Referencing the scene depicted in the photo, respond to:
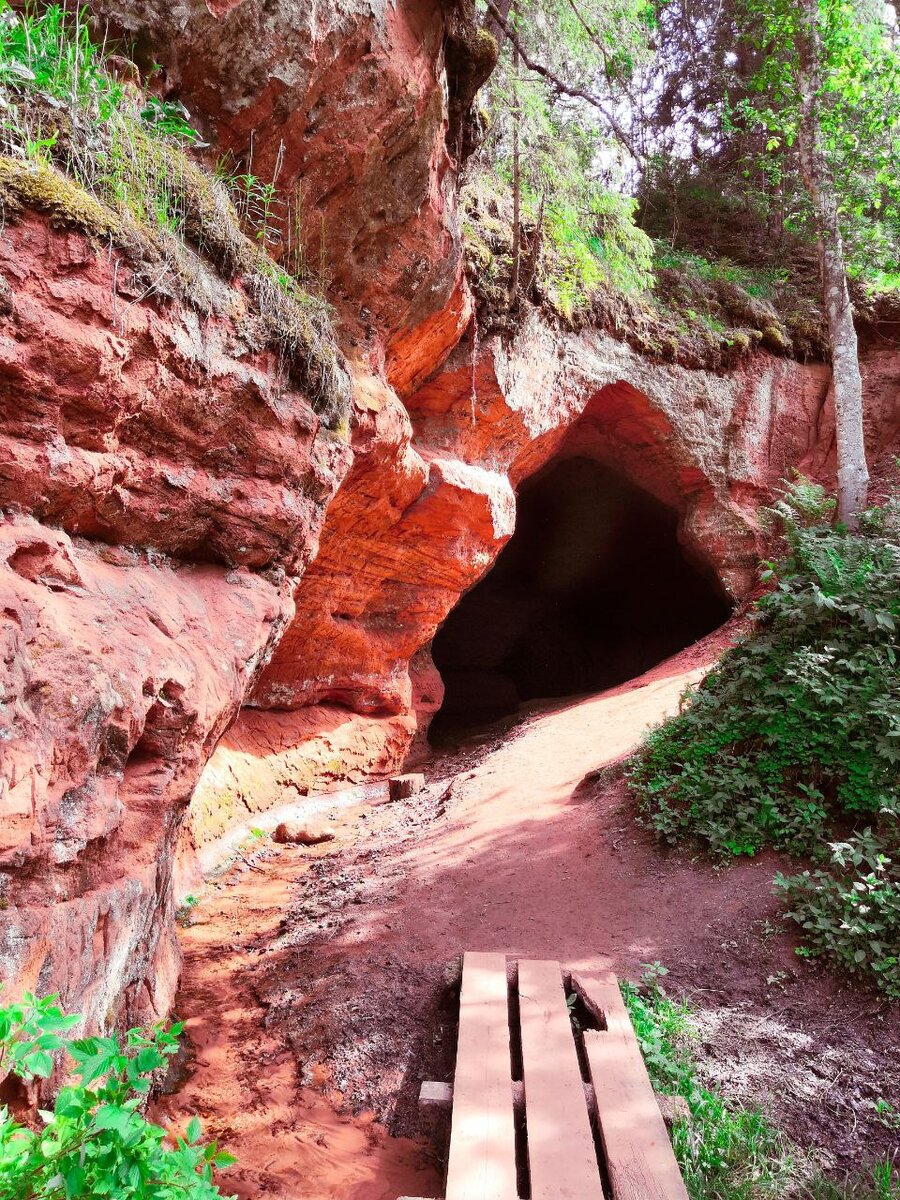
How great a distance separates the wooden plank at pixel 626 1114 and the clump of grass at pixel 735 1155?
18cm

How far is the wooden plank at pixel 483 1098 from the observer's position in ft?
8.00

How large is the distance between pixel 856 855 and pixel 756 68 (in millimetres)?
15692

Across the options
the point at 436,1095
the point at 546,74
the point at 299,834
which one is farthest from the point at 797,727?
the point at 546,74

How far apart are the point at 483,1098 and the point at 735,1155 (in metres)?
1.07

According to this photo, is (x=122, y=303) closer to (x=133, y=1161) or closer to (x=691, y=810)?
(x=133, y=1161)

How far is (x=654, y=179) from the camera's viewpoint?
44.4ft

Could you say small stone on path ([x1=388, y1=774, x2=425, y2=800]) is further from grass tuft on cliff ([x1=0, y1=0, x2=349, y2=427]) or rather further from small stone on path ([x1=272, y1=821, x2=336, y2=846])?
grass tuft on cliff ([x1=0, y1=0, x2=349, y2=427])

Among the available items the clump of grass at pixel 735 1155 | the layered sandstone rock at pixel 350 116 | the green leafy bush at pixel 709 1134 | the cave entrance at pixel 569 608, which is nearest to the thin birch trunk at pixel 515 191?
the layered sandstone rock at pixel 350 116

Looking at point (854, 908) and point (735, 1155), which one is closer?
point (735, 1155)

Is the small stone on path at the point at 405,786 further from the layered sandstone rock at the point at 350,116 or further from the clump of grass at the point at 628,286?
the clump of grass at the point at 628,286

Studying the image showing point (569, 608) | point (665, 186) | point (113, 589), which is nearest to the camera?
point (113, 589)

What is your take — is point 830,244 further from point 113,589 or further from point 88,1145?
point 88,1145

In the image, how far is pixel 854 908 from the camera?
403cm

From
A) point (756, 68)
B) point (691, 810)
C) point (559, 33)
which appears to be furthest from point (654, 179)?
point (691, 810)
